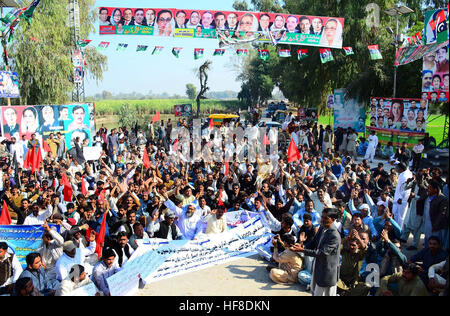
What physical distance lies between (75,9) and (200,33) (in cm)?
527

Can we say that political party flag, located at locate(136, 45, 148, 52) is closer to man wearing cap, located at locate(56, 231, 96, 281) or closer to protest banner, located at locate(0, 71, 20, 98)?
protest banner, located at locate(0, 71, 20, 98)

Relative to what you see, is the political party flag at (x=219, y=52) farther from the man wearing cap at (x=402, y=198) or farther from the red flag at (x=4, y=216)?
the red flag at (x=4, y=216)

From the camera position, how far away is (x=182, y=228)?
733 cm

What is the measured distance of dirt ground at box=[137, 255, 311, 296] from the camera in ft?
19.0

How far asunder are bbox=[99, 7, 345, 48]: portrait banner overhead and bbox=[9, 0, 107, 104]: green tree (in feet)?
18.3

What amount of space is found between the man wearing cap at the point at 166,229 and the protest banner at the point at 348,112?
1439 centimetres

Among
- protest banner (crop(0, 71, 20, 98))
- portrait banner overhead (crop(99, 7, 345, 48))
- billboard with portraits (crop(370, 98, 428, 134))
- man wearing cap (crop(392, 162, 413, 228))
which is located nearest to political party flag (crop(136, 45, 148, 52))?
portrait banner overhead (crop(99, 7, 345, 48))

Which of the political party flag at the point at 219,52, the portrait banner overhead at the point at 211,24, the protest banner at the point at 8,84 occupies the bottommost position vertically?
the protest banner at the point at 8,84

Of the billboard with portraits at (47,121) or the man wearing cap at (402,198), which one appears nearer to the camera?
the man wearing cap at (402,198)

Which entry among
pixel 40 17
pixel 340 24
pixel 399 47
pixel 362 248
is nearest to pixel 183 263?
pixel 362 248

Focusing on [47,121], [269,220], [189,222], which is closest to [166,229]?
[189,222]

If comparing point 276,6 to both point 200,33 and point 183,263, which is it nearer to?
point 200,33

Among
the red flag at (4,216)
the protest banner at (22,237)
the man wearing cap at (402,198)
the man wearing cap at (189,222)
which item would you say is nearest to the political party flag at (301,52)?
the man wearing cap at (402,198)

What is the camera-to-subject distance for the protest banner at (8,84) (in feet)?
57.6
